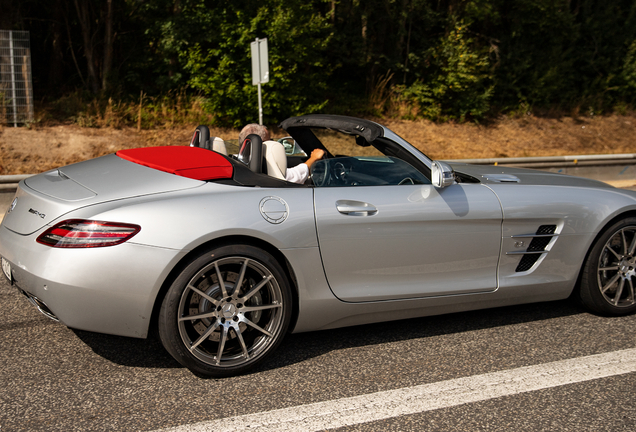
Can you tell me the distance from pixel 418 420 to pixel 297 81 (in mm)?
12798

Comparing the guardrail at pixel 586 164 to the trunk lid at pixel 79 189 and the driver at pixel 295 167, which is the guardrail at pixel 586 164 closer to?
the driver at pixel 295 167

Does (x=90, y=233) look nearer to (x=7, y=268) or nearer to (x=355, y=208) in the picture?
(x=7, y=268)

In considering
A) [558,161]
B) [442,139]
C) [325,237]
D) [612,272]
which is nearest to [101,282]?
[325,237]

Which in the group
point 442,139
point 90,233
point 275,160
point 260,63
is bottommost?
point 442,139

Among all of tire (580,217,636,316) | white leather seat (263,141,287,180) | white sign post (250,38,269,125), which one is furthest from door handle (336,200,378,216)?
white sign post (250,38,269,125)

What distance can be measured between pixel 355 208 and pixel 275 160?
0.75 m

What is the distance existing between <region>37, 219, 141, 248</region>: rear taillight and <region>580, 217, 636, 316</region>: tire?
3002 mm

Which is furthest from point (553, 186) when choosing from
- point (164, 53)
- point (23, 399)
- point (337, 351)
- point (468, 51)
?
point (468, 51)

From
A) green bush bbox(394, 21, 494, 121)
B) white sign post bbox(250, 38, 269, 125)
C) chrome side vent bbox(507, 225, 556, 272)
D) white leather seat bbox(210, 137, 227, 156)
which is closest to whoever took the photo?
chrome side vent bbox(507, 225, 556, 272)

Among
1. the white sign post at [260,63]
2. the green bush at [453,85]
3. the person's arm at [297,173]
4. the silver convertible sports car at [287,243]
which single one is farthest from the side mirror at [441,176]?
the green bush at [453,85]

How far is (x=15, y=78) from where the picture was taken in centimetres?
1179

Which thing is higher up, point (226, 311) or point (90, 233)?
point (90, 233)

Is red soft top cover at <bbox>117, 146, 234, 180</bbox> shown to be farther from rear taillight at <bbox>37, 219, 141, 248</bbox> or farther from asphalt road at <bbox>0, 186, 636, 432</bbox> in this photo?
asphalt road at <bbox>0, 186, 636, 432</bbox>

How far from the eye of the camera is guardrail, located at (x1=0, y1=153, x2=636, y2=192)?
39.6 feet
